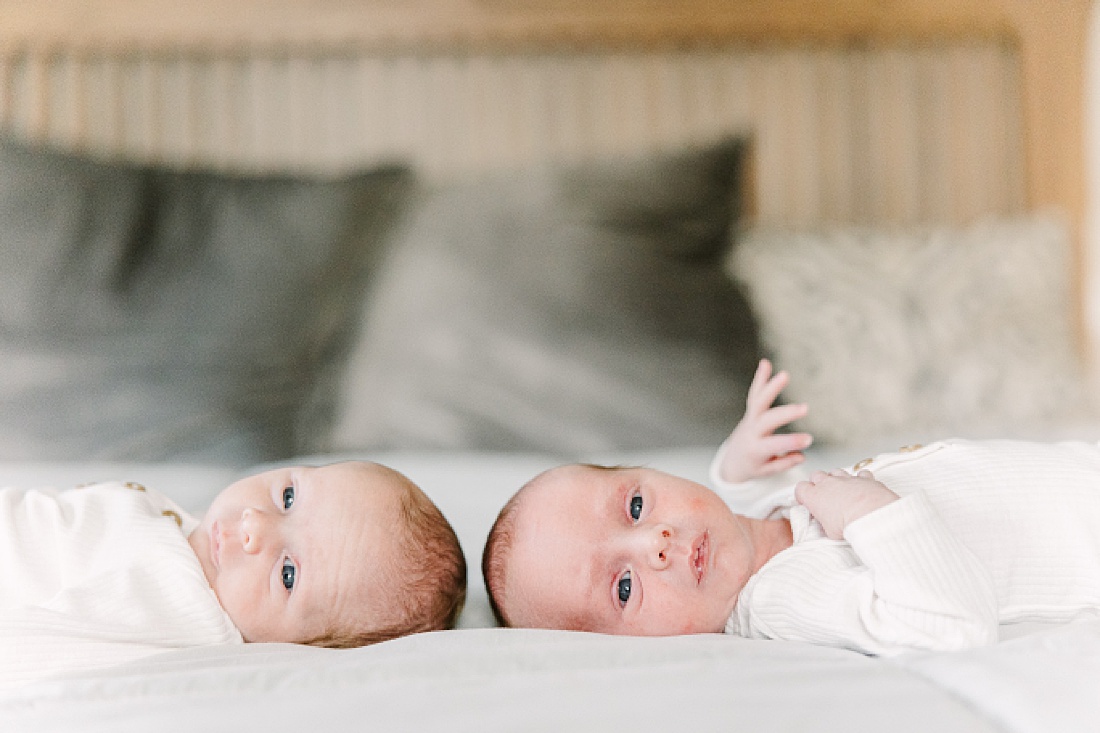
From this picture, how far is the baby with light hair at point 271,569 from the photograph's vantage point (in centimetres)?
88

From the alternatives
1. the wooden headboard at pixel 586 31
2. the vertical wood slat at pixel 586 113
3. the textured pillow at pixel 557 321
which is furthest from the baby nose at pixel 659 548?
the wooden headboard at pixel 586 31

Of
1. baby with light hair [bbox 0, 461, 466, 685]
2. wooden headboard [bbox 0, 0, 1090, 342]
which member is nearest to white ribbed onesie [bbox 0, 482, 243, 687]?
baby with light hair [bbox 0, 461, 466, 685]

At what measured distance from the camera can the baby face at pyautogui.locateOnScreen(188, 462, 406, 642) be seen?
0.89 m

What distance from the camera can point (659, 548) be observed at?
2.95ft

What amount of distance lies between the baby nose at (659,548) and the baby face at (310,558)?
265 millimetres

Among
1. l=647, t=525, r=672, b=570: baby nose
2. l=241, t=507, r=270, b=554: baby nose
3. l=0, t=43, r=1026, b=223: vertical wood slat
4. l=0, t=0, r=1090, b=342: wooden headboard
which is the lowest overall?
l=647, t=525, r=672, b=570: baby nose

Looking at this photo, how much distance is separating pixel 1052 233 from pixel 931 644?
→ 133cm

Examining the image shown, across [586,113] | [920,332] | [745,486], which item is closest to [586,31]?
[586,113]

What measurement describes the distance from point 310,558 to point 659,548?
1.18ft

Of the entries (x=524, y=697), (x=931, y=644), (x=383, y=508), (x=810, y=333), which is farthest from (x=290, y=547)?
(x=810, y=333)

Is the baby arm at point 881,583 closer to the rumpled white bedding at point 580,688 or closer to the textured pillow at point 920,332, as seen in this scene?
the rumpled white bedding at point 580,688

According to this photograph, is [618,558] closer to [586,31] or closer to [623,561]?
[623,561]

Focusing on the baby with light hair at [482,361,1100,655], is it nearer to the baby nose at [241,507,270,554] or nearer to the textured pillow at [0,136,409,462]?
the baby nose at [241,507,270,554]

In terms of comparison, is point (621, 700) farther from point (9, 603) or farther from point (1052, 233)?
point (1052, 233)
